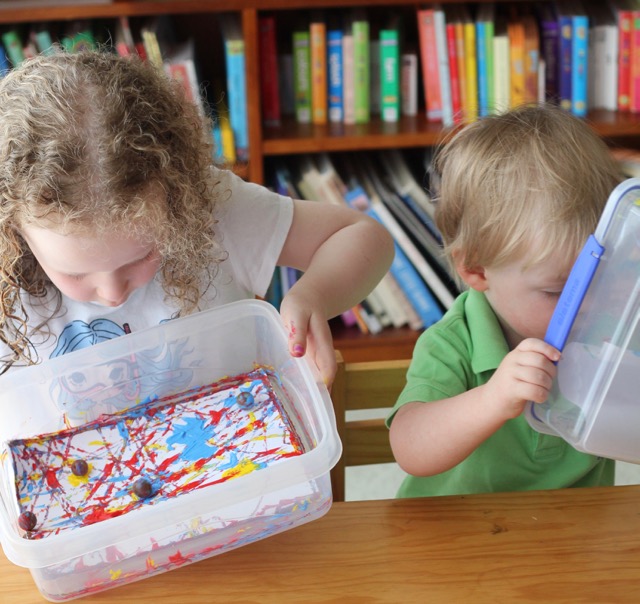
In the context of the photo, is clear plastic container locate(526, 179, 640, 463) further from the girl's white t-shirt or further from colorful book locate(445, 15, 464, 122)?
colorful book locate(445, 15, 464, 122)

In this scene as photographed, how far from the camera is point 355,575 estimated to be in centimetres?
67

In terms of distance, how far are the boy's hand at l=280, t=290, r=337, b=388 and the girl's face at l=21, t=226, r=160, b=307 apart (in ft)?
0.48

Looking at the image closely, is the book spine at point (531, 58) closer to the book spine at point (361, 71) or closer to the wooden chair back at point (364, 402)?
the book spine at point (361, 71)

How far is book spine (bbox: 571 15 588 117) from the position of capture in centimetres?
181

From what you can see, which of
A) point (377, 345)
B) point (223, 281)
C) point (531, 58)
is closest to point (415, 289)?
point (377, 345)

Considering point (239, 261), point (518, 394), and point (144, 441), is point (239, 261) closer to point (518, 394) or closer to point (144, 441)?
point (144, 441)

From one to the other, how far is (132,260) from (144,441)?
6.6 inches

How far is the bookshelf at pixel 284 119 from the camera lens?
66.2 inches

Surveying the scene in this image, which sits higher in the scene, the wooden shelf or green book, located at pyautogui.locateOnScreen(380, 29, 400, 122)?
green book, located at pyautogui.locateOnScreen(380, 29, 400, 122)

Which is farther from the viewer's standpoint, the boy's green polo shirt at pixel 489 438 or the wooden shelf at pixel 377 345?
the wooden shelf at pixel 377 345

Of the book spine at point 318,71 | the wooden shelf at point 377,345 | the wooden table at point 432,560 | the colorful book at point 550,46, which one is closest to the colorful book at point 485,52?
the colorful book at point 550,46

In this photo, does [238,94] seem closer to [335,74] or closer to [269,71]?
[269,71]

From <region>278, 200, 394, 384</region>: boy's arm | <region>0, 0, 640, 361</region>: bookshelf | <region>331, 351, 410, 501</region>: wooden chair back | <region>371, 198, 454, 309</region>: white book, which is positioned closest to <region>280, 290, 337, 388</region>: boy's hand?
<region>278, 200, 394, 384</region>: boy's arm

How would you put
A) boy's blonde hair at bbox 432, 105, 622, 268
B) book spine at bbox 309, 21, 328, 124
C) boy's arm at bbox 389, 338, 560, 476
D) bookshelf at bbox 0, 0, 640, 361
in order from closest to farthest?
1. boy's arm at bbox 389, 338, 560, 476
2. boy's blonde hair at bbox 432, 105, 622, 268
3. bookshelf at bbox 0, 0, 640, 361
4. book spine at bbox 309, 21, 328, 124
